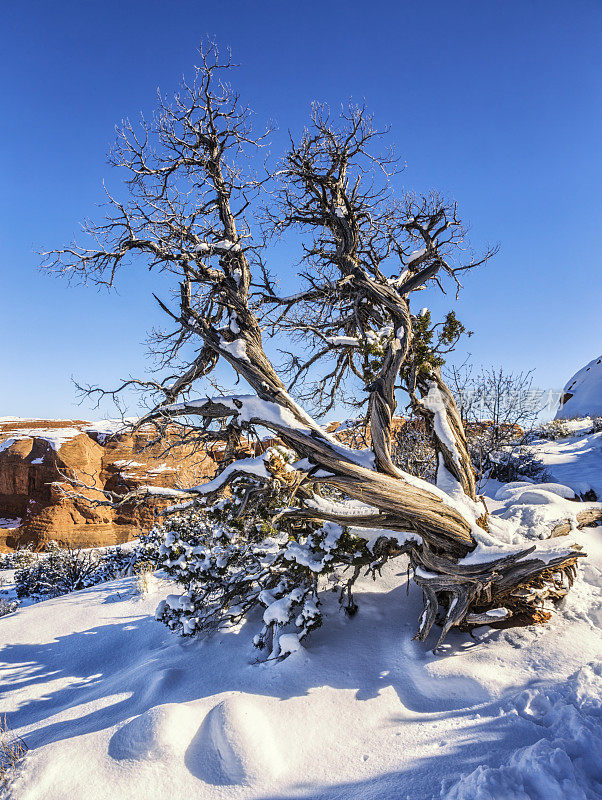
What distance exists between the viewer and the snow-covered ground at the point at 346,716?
2.68 metres

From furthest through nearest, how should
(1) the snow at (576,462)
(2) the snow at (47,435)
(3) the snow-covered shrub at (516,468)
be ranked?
(2) the snow at (47,435) < (3) the snow-covered shrub at (516,468) < (1) the snow at (576,462)

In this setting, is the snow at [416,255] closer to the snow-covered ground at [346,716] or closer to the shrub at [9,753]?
the snow-covered ground at [346,716]

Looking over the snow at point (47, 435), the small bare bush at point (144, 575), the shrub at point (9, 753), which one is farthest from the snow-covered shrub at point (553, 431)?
the snow at point (47, 435)

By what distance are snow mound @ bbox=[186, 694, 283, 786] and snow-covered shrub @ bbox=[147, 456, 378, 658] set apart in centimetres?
98

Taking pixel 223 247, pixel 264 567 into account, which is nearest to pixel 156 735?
pixel 264 567

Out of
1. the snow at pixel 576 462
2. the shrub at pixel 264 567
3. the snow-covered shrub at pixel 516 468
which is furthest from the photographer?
the snow-covered shrub at pixel 516 468

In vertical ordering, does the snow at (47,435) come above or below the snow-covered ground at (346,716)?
above

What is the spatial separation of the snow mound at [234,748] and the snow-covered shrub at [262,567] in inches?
38.5

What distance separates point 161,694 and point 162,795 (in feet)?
4.36

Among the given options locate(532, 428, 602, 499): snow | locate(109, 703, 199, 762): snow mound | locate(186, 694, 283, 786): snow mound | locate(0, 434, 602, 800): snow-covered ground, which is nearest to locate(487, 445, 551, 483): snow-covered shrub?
locate(532, 428, 602, 499): snow

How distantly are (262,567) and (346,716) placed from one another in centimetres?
229

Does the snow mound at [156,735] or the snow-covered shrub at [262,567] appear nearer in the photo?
the snow mound at [156,735]

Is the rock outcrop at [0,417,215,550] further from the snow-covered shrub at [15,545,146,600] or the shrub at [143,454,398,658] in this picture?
the shrub at [143,454,398,658]

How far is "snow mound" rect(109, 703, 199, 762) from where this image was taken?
130 inches
